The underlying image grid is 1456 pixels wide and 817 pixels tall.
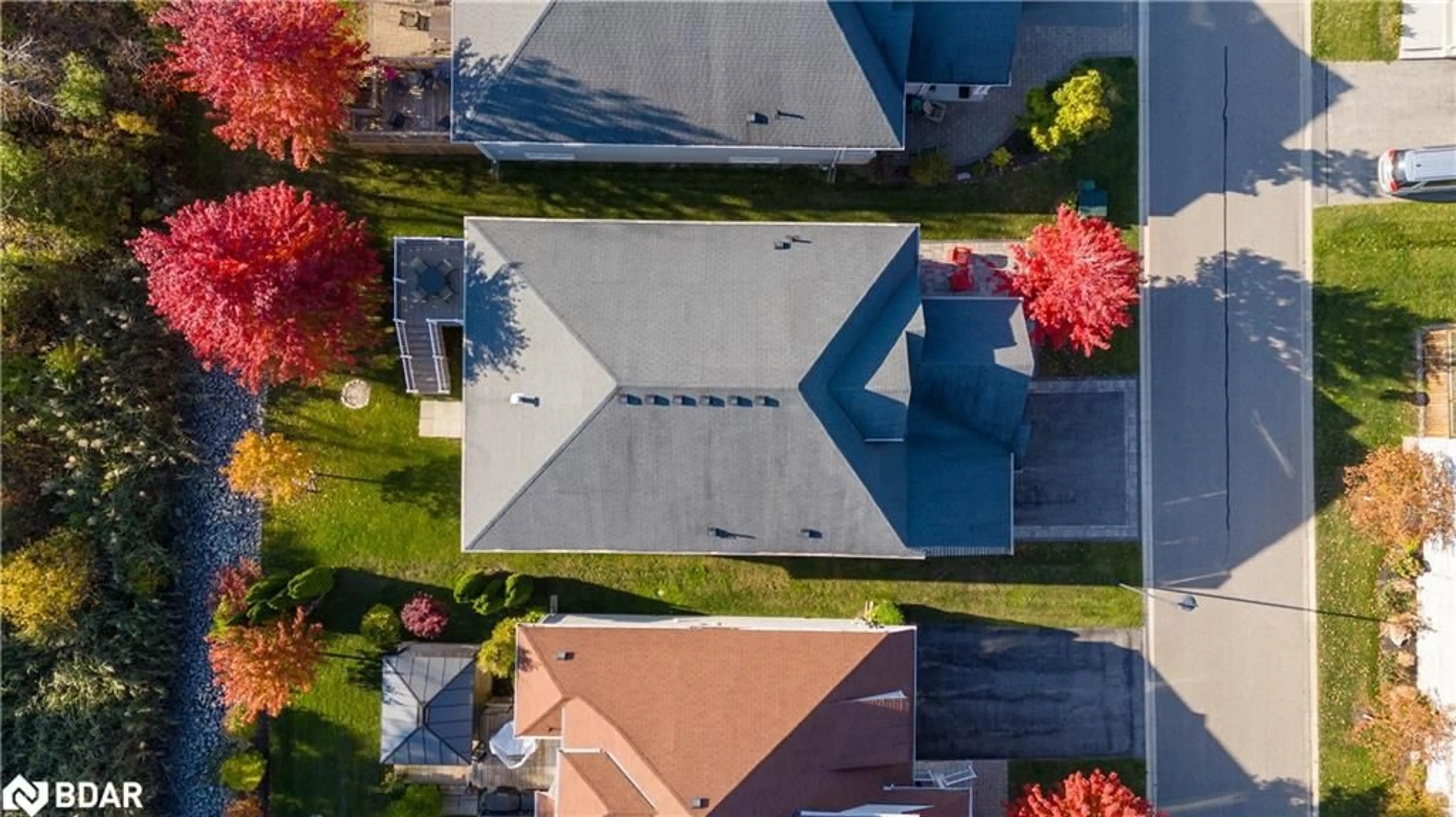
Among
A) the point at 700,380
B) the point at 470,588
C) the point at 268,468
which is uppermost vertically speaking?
the point at 700,380

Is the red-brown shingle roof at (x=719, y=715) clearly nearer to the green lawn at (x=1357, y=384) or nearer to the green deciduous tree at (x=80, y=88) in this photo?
the green lawn at (x=1357, y=384)

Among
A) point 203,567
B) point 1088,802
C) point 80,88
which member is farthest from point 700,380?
point 80,88

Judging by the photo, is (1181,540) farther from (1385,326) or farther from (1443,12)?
(1443,12)

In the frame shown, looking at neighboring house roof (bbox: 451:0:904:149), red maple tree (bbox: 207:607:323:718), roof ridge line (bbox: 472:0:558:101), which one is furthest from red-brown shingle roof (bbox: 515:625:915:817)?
roof ridge line (bbox: 472:0:558:101)

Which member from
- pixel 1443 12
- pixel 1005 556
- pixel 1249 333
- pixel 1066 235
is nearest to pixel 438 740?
pixel 1005 556

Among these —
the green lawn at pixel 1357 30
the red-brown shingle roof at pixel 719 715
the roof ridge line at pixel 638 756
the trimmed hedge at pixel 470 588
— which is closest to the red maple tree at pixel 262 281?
the trimmed hedge at pixel 470 588

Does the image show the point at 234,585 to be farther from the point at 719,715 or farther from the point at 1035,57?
Result: the point at 1035,57

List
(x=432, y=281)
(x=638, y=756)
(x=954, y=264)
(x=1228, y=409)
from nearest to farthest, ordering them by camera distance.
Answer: (x=638, y=756)
(x=432, y=281)
(x=954, y=264)
(x=1228, y=409)
